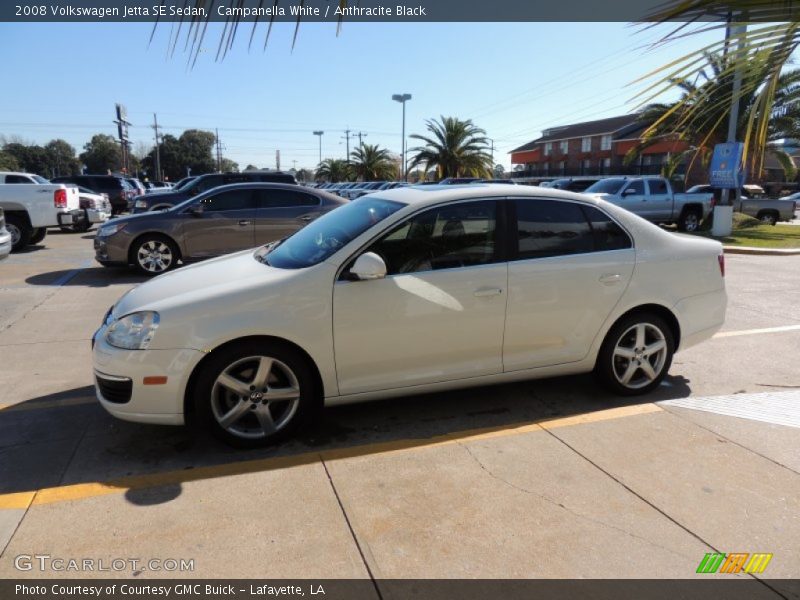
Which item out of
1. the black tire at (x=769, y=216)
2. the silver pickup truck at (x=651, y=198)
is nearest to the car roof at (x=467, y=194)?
the silver pickup truck at (x=651, y=198)

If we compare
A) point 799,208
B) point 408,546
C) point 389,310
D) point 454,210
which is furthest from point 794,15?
point 799,208

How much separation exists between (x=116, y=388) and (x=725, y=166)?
62.6ft

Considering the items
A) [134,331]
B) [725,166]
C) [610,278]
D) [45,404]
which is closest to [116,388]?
[134,331]

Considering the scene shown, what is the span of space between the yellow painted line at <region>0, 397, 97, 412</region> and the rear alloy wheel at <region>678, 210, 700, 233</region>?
740 inches

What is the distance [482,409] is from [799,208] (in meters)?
48.0

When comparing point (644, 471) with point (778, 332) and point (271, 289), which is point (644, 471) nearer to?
point (271, 289)

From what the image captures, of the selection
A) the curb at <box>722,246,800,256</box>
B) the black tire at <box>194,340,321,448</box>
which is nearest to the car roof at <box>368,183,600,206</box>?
the black tire at <box>194,340,321,448</box>

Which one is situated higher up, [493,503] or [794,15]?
[794,15]

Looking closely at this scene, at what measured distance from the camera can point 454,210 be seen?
3924 millimetres

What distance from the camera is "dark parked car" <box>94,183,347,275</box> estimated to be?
9.48 m

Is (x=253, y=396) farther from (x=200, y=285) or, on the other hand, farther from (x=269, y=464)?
(x=200, y=285)

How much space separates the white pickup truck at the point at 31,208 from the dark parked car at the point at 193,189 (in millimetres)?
1634

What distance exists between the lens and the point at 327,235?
4.05 meters

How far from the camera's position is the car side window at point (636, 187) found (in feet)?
59.5
